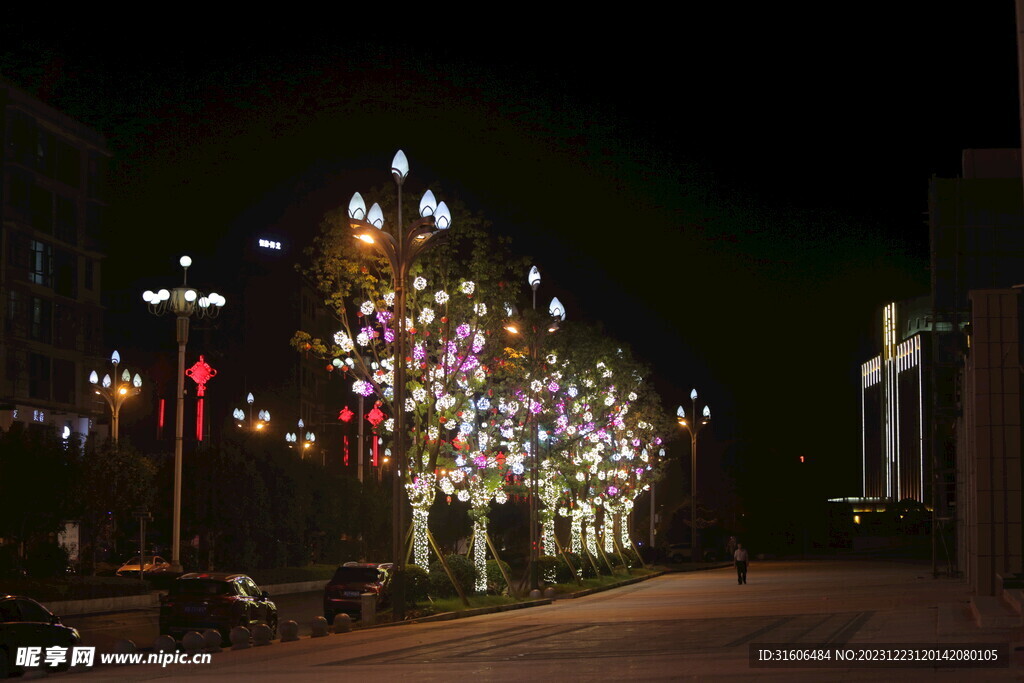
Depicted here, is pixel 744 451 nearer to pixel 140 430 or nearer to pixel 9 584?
pixel 140 430

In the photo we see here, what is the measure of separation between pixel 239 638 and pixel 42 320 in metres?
46.3

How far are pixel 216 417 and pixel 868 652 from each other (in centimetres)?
8739

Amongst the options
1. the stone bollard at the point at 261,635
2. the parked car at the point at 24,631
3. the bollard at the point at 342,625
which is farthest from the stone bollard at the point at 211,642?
the bollard at the point at 342,625

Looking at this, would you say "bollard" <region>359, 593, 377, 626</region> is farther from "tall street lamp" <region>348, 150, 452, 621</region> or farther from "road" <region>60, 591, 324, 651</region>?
"road" <region>60, 591, 324, 651</region>

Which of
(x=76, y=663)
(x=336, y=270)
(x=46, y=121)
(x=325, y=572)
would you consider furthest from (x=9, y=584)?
(x=46, y=121)

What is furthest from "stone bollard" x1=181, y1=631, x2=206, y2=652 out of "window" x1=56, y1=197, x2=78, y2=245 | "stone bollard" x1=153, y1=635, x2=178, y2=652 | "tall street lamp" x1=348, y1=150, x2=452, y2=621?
"window" x1=56, y1=197, x2=78, y2=245

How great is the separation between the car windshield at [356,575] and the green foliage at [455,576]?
182cm

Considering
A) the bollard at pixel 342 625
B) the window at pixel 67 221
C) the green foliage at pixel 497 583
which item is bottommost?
the green foliage at pixel 497 583

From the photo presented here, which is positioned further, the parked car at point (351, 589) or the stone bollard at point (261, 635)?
the parked car at point (351, 589)

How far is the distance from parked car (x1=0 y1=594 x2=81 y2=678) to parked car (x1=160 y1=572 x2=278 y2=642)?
5181 mm

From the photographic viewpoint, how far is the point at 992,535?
1340 inches

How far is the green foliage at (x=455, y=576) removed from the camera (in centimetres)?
→ 3400

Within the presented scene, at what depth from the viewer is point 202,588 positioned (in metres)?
26.8

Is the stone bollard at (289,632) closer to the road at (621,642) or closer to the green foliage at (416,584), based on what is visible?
the road at (621,642)
